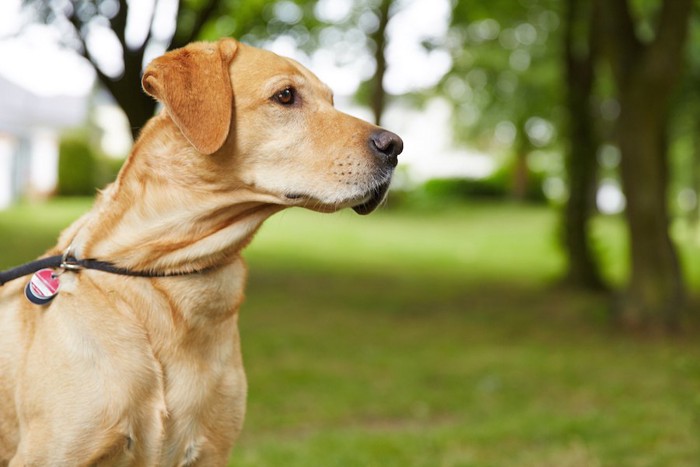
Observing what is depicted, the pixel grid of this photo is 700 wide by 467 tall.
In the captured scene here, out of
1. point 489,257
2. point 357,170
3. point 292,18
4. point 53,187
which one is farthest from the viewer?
point 53,187

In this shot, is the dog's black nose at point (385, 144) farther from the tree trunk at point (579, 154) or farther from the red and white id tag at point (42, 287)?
the tree trunk at point (579, 154)

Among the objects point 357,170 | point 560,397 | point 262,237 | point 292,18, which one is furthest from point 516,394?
point 262,237

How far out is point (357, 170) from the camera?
3.37 meters

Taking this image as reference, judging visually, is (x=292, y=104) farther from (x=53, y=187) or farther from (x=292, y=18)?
(x=53, y=187)

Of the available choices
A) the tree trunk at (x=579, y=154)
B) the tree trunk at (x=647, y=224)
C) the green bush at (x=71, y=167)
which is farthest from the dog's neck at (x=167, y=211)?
the green bush at (x=71, y=167)

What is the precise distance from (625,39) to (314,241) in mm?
15042

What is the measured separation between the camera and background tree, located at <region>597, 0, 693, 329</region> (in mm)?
11727

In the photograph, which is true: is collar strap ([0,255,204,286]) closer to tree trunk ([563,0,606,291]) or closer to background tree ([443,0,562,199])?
tree trunk ([563,0,606,291])

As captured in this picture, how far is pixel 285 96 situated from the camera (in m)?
3.45

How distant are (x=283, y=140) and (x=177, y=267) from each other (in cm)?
60

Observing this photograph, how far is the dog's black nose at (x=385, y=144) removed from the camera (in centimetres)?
338

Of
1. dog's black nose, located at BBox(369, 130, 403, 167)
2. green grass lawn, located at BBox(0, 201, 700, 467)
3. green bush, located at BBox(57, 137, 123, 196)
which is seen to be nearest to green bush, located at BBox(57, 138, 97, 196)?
green bush, located at BBox(57, 137, 123, 196)

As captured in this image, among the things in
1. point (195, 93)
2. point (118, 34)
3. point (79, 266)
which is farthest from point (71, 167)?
point (195, 93)

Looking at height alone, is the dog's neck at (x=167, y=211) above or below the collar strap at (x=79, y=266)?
above
